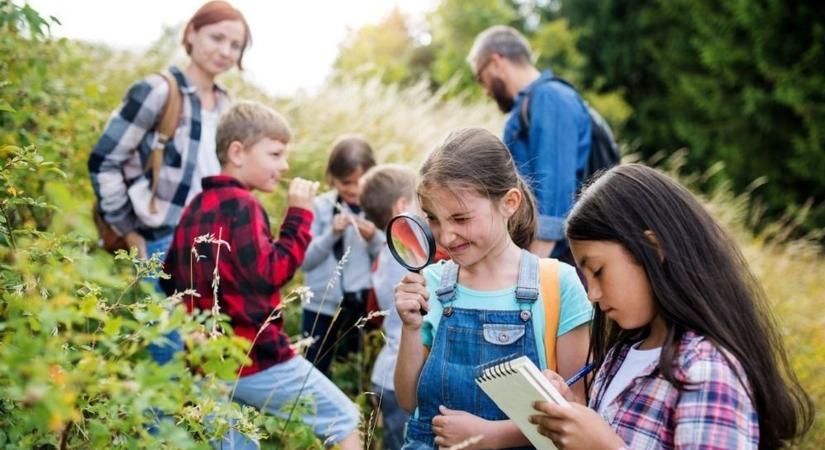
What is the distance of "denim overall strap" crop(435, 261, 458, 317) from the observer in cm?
235

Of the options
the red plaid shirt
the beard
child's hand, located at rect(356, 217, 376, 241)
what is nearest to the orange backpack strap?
the red plaid shirt

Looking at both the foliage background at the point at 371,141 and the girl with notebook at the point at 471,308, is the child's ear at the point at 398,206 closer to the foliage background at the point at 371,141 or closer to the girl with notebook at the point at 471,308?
the foliage background at the point at 371,141

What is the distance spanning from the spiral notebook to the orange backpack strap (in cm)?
36

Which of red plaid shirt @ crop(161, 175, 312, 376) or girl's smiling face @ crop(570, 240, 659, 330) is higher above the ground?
girl's smiling face @ crop(570, 240, 659, 330)

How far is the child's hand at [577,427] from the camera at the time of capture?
1.75 meters

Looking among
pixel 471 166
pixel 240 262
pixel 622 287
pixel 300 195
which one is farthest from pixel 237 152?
pixel 622 287

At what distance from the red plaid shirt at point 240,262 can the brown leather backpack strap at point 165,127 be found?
0.68m

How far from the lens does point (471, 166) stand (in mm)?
2365

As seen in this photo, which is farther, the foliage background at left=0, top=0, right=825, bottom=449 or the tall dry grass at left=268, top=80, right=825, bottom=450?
the tall dry grass at left=268, top=80, right=825, bottom=450

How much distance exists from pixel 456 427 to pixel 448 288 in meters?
0.41

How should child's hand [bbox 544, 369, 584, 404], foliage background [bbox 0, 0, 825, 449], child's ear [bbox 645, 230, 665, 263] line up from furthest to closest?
child's hand [bbox 544, 369, 584, 404]
child's ear [bbox 645, 230, 665, 263]
foliage background [bbox 0, 0, 825, 449]

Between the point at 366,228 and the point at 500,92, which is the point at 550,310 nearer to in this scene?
the point at 366,228

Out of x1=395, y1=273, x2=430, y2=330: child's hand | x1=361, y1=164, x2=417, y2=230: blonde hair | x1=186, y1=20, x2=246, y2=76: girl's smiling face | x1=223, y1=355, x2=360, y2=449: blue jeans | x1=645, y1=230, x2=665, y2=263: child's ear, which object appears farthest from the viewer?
x1=186, y1=20, x2=246, y2=76: girl's smiling face

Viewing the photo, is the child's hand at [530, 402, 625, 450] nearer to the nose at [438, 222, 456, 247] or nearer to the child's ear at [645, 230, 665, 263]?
the child's ear at [645, 230, 665, 263]
